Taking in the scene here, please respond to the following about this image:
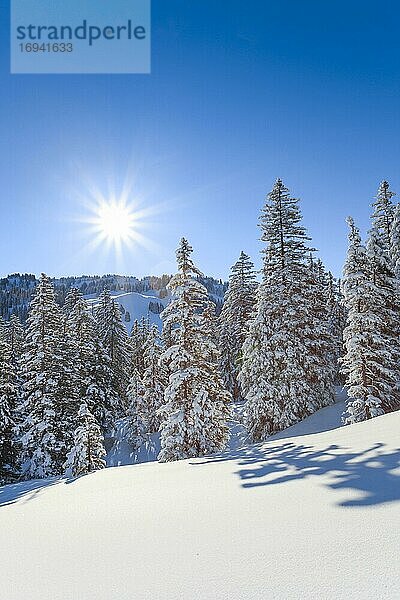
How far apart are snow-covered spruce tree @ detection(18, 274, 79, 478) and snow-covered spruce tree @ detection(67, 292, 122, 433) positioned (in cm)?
307

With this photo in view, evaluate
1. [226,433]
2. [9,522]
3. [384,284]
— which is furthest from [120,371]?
[9,522]

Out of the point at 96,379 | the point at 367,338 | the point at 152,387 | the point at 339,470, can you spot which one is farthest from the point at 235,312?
the point at 339,470

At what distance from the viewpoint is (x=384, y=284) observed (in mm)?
20047

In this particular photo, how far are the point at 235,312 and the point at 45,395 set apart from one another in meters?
17.6

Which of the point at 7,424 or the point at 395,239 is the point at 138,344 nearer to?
the point at 7,424

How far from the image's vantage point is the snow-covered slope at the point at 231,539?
240cm

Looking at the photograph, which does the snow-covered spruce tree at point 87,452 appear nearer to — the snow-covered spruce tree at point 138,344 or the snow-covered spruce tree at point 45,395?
the snow-covered spruce tree at point 45,395

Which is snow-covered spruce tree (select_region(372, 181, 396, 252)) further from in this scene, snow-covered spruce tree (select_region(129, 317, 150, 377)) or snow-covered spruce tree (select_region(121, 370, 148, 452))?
snow-covered spruce tree (select_region(129, 317, 150, 377))

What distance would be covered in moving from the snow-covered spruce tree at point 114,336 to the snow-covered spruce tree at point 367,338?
2219cm

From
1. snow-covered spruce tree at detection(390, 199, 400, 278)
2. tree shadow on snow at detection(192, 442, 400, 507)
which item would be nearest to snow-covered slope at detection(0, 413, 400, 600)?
tree shadow on snow at detection(192, 442, 400, 507)

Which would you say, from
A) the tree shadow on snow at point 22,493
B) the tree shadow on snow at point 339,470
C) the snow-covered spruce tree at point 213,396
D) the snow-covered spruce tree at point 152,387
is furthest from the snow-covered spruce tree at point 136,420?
the tree shadow on snow at point 339,470

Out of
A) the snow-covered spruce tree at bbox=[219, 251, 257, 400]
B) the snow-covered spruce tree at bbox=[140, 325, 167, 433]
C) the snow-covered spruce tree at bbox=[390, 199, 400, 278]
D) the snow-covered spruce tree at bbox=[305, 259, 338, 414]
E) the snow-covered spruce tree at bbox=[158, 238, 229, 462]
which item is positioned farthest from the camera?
the snow-covered spruce tree at bbox=[219, 251, 257, 400]

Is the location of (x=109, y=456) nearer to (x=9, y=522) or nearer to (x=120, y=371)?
(x=120, y=371)

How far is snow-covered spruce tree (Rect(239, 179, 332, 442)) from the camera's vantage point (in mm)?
17656
